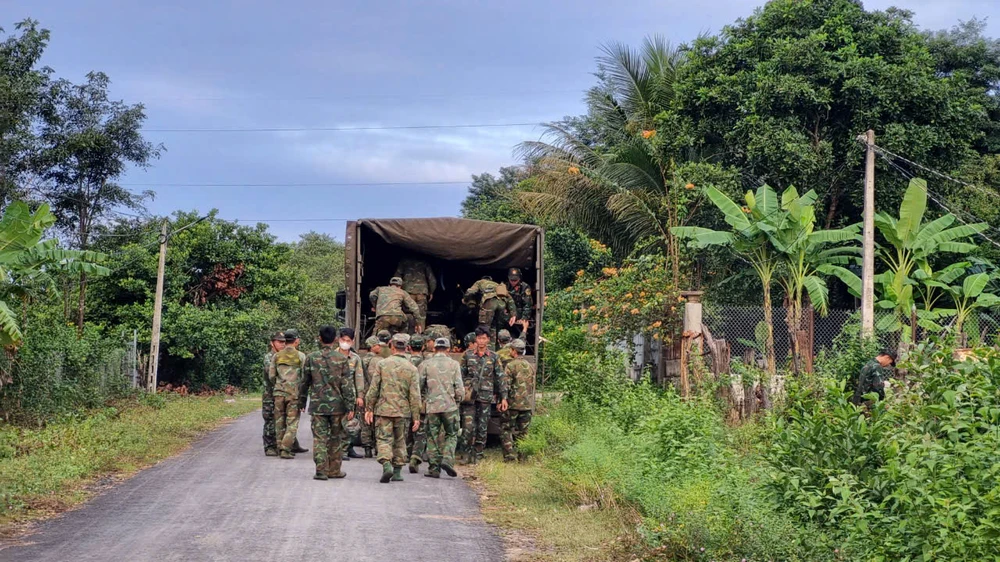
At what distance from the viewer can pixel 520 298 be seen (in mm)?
15359

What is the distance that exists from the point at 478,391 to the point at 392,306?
6.74 feet

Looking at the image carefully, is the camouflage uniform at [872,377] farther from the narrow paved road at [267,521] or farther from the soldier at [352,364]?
the soldier at [352,364]

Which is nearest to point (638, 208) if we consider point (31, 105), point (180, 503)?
point (31, 105)

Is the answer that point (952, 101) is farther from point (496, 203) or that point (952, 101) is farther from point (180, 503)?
point (496, 203)

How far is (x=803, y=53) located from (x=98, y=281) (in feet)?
69.1

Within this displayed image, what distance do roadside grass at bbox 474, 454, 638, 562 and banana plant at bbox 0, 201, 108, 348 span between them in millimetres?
7425

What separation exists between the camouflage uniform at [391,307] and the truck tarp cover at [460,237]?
0.82 metres

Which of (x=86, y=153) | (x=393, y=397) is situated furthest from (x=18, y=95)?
(x=393, y=397)

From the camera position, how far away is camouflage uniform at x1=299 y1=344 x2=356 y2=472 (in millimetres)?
11352

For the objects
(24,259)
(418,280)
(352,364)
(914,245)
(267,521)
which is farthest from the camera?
(914,245)

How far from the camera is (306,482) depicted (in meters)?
11.0

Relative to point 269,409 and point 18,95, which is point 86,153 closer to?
point 18,95

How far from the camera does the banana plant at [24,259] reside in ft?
48.0

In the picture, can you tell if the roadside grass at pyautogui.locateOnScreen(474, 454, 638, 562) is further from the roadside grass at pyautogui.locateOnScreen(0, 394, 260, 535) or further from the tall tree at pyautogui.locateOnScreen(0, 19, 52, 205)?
the tall tree at pyautogui.locateOnScreen(0, 19, 52, 205)
